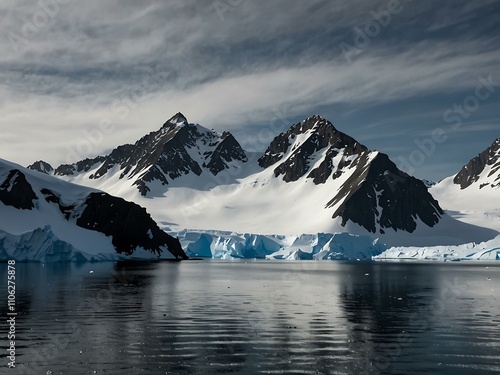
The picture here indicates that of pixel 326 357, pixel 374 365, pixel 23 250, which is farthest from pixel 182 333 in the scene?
pixel 23 250

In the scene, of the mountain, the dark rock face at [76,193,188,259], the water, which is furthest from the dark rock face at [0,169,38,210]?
the water

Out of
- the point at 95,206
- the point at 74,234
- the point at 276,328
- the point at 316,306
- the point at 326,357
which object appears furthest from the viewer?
the point at 95,206

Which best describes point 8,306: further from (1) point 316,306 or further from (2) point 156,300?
(1) point 316,306

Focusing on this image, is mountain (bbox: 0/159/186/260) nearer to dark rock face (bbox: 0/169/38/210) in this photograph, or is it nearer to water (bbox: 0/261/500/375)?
dark rock face (bbox: 0/169/38/210)

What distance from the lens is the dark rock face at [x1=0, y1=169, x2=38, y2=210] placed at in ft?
533

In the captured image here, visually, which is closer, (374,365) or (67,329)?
(374,365)

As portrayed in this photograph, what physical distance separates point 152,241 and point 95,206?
25.3 m

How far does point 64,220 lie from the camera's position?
16938cm

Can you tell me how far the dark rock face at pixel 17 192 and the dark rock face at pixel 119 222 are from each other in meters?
16.2

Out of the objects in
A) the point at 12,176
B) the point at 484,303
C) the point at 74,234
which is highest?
the point at 12,176

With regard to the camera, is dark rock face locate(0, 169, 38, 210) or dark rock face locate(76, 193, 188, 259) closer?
dark rock face locate(0, 169, 38, 210)

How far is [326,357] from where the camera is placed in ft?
87.6

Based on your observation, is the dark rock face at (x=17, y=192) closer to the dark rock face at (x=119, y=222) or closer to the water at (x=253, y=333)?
the dark rock face at (x=119, y=222)

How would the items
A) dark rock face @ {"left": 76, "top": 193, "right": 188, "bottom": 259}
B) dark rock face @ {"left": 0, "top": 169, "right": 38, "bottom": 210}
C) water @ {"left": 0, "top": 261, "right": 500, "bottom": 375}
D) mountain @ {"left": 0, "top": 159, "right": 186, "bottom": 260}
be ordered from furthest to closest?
dark rock face @ {"left": 76, "top": 193, "right": 188, "bottom": 259} → dark rock face @ {"left": 0, "top": 169, "right": 38, "bottom": 210} → mountain @ {"left": 0, "top": 159, "right": 186, "bottom": 260} → water @ {"left": 0, "top": 261, "right": 500, "bottom": 375}
